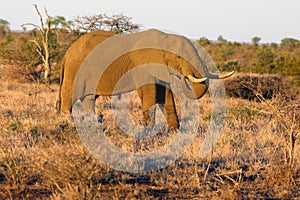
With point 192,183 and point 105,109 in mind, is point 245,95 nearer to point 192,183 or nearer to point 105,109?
point 105,109

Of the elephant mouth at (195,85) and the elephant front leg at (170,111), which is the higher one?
the elephant mouth at (195,85)

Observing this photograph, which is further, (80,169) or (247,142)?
(247,142)

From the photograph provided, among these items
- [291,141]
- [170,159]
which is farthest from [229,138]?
[291,141]

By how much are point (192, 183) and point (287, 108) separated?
1.52 metres

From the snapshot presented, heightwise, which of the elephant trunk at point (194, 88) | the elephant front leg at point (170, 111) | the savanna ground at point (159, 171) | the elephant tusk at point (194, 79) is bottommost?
the savanna ground at point (159, 171)

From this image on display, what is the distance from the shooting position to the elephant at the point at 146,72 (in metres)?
8.10

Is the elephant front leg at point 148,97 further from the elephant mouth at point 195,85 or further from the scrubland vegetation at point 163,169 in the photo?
the scrubland vegetation at point 163,169

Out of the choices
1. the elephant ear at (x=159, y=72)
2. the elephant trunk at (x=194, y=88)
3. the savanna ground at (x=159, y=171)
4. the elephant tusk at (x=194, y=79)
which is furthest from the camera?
the elephant ear at (x=159, y=72)

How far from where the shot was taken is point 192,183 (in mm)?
5055

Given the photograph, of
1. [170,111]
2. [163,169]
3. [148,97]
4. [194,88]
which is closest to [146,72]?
[148,97]

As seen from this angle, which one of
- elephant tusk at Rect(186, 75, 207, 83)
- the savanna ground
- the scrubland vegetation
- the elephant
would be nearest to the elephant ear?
the elephant

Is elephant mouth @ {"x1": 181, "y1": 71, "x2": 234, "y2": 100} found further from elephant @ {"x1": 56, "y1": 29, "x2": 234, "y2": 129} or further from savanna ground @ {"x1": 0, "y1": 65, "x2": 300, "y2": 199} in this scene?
savanna ground @ {"x1": 0, "y1": 65, "x2": 300, "y2": 199}

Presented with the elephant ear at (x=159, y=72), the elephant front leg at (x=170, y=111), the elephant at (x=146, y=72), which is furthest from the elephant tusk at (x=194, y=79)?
the elephant front leg at (x=170, y=111)

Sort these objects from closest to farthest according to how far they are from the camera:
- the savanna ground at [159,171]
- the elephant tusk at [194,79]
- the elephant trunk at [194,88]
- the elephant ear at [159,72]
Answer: the savanna ground at [159,171] < the elephant tusk at [194,79] < the elephant trunk at [194,88] < the elephant ear at [159,72]
